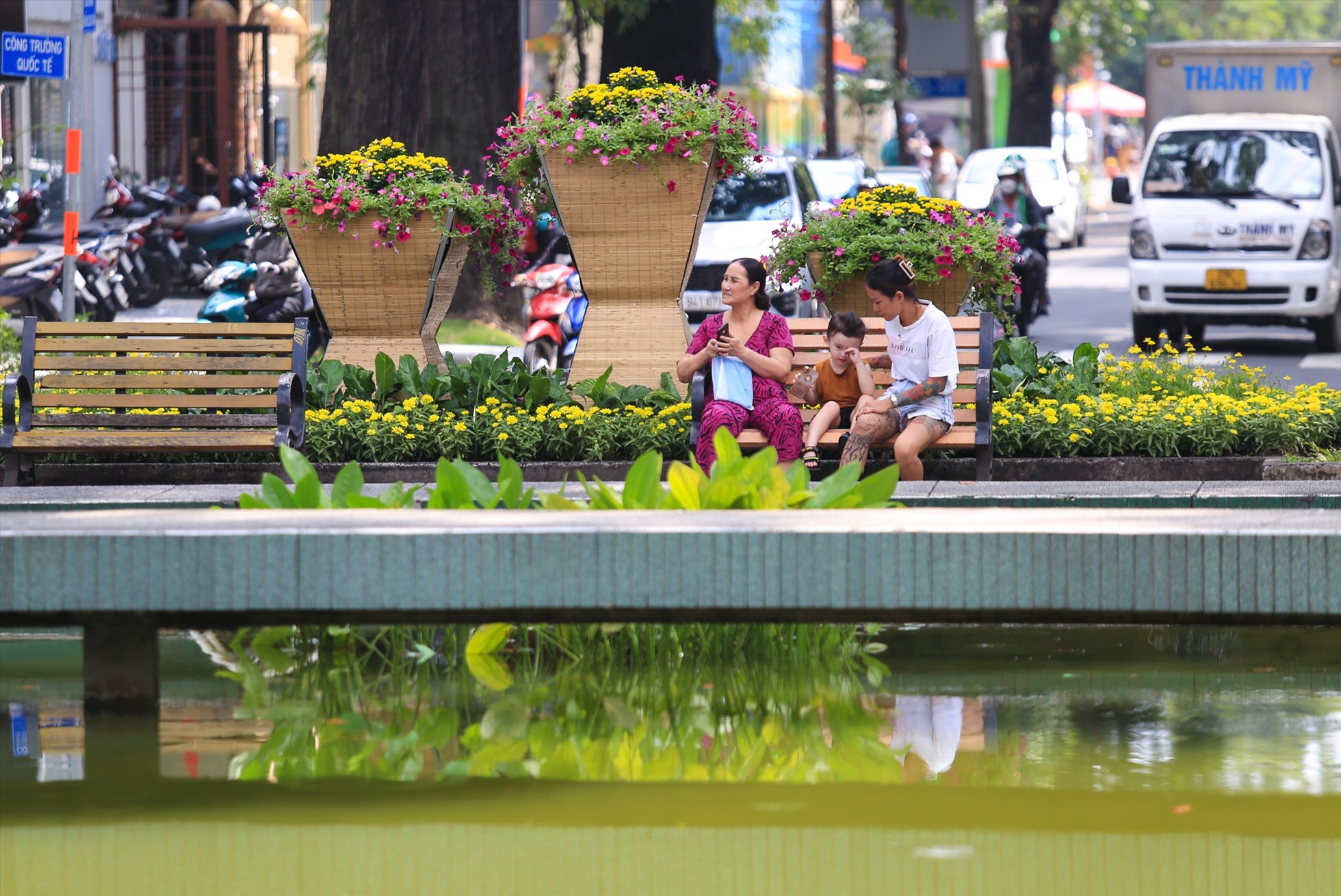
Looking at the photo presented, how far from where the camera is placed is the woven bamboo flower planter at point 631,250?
1047cm

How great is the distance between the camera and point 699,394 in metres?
9.06

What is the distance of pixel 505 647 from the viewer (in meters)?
7.03

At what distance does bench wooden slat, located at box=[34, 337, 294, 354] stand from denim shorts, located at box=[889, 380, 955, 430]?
2.66 meters

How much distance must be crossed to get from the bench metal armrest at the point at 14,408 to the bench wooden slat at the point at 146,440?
0.04 m

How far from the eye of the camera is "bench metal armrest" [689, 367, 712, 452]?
9.06m

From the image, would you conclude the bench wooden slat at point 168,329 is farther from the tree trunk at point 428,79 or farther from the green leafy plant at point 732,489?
the tree trunk at point 428,79

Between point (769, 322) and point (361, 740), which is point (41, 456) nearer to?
point (769, 322)

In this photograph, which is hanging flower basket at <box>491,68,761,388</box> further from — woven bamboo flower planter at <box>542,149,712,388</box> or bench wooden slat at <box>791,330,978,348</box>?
bench wooden slat at <box>791,330,978,348</box>

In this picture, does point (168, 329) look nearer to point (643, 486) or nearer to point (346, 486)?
point (346, 486)

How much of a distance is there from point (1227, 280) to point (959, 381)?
10232mm

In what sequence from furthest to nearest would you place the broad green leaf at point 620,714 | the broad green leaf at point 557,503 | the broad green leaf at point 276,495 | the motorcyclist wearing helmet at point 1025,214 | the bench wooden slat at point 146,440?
the motorcyclist wearing helmet at point 1025,214
the bench wooden slat at point 146,440
the broad green leaf at point 276,495
the broad green leaf at point 557,503
the broad green leaf at point 620,714

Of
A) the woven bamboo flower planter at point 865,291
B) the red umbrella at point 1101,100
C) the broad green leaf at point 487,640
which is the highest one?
the red umbrella at point 1101,100

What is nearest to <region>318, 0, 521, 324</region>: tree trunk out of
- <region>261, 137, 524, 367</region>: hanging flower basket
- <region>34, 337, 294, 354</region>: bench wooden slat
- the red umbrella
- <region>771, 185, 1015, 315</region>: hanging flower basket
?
<region>261, 137, 524, 367</region>: hanging flower basket

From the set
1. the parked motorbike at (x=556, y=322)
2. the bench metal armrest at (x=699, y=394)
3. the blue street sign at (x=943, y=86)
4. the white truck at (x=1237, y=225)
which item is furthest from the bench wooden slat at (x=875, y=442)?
the blue street sign at (x=943, y=86)
